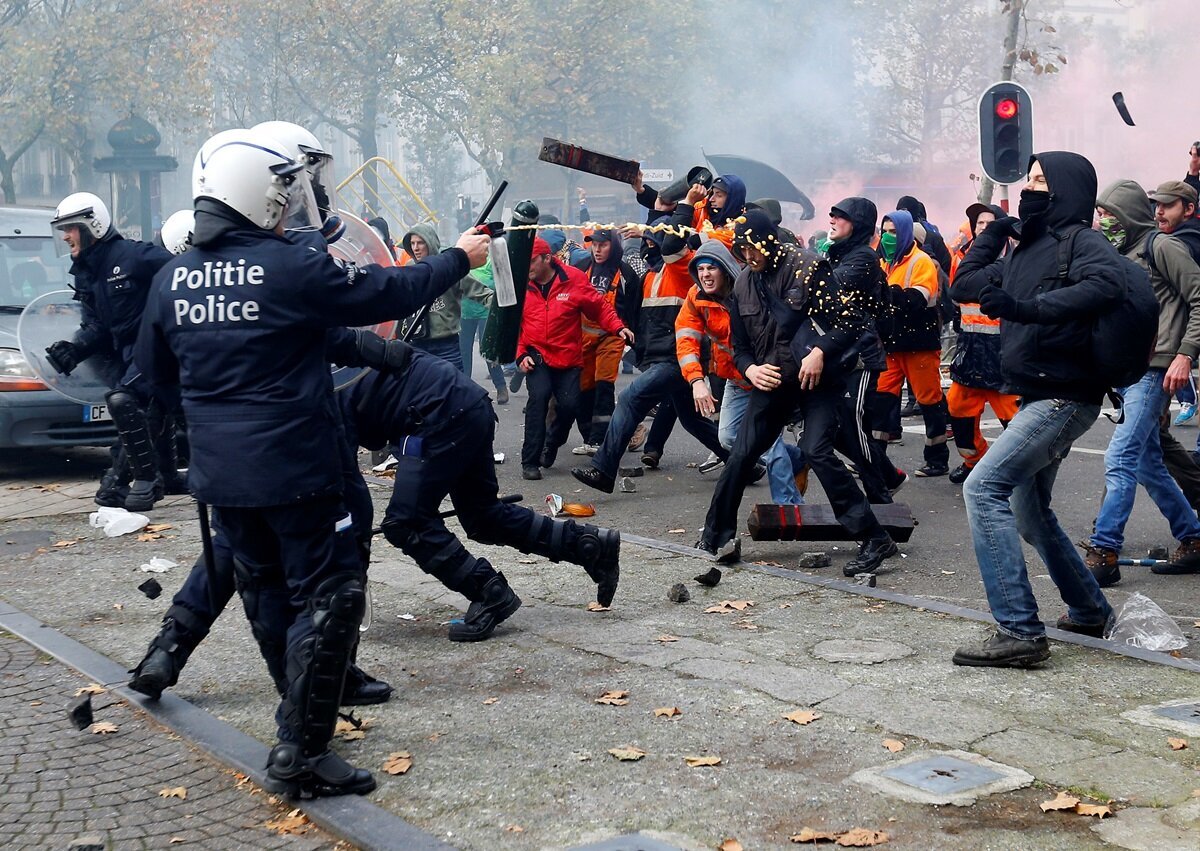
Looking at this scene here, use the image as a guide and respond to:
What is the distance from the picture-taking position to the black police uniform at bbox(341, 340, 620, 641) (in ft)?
21.0

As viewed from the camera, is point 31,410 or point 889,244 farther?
point 889,244

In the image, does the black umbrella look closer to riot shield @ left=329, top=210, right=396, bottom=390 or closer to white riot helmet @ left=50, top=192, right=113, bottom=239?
white riot helmet @ left=50, top=192, right=113, bottom=239

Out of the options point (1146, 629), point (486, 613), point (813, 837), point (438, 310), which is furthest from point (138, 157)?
point (813, 837)

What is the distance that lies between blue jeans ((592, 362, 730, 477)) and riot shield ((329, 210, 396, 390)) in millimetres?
3808

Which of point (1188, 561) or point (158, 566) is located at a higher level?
point (1188, 561)

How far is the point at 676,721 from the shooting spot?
5.21m

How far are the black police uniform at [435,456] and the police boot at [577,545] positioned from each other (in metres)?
0.27

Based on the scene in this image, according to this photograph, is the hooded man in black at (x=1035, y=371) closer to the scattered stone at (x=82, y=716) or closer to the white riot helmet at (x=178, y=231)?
the scattered stone at (x=82, y=716)

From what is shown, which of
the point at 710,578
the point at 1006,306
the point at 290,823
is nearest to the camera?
the point at 290,823

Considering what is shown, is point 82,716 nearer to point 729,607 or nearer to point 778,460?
point 729,607

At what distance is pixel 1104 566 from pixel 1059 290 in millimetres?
2223

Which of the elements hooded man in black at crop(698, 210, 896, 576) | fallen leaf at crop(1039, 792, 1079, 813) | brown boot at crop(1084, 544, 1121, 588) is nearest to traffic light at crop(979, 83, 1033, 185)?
hooded man in black at crop(698, 210, 896, 576)

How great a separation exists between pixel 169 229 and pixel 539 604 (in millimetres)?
3308

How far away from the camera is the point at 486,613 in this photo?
6.46m
